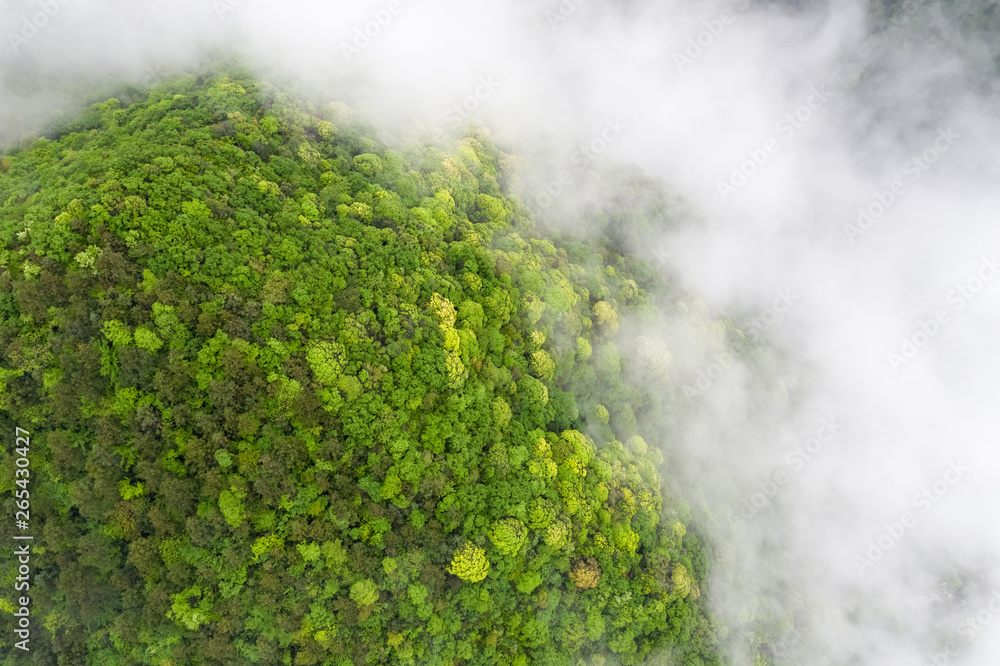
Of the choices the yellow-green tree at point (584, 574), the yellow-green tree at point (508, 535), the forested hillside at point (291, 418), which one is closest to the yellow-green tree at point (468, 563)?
the forested hillside at point (291, 418)

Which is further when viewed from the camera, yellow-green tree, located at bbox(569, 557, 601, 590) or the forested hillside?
yellow-green tree, located at bbox(569, 557, 601, 590)

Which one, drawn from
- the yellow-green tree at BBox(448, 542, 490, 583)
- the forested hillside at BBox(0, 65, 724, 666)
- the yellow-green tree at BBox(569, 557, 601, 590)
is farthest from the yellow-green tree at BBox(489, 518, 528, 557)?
the yellow-green tree at BBox(569, 557, 601, 590)

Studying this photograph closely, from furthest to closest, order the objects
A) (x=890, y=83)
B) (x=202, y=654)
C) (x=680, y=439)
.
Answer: (x=890, y=83) → (x=680, y=439) → (x=202, y=654)

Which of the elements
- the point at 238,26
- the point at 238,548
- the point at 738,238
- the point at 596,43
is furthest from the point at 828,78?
the point at 238,548

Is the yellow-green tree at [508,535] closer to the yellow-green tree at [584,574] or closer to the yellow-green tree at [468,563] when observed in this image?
the yellow-green tree at [468,563]

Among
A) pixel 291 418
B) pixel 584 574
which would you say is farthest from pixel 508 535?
pixel 291 418

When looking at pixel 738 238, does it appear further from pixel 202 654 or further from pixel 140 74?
pixel 202 654

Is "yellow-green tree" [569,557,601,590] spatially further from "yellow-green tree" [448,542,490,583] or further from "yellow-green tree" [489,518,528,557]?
"yellow-green tree" [448,542,490,583]

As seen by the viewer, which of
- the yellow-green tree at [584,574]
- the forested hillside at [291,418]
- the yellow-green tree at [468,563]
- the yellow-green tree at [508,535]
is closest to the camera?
the forested hillside at [291,418]
